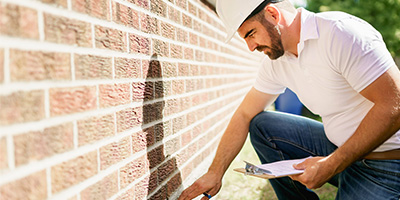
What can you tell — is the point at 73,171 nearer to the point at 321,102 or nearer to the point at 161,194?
the point at 161,194

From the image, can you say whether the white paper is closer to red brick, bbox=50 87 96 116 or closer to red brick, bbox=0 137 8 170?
red brick, bbox=50 87 96 116

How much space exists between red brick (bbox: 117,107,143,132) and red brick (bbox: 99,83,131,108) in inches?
1.9

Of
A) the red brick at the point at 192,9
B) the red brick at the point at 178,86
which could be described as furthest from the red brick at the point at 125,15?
the red brick at the point at 192,9

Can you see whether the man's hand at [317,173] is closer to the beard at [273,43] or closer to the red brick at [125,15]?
the beard at [273,43]

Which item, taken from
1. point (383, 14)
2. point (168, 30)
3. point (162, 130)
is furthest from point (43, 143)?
point (383, 14)

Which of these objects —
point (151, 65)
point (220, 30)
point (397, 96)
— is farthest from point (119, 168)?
point (220, 30)

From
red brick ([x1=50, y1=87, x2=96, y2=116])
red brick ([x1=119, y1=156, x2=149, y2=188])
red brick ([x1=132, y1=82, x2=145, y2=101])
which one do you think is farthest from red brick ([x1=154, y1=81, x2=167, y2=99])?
red brick ([x1=50, y1=87, x2=96, y2=116])

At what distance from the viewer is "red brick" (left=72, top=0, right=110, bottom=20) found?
1144 millimetres

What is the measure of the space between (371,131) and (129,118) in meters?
1.33

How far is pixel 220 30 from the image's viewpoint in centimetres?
385

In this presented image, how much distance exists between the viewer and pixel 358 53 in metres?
1.94

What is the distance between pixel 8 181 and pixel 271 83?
204 cm

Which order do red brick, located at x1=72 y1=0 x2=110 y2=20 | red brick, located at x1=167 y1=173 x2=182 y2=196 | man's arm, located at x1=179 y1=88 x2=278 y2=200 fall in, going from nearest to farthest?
red brick, located at x1=72 y1=0 x2=110 y2=20 → red brick, located at x1=167 y1=173 x2=182 y2=196 → man's arm, located at x1=179 y1=88 x2=278 y2=200

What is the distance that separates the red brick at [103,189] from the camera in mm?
1200
